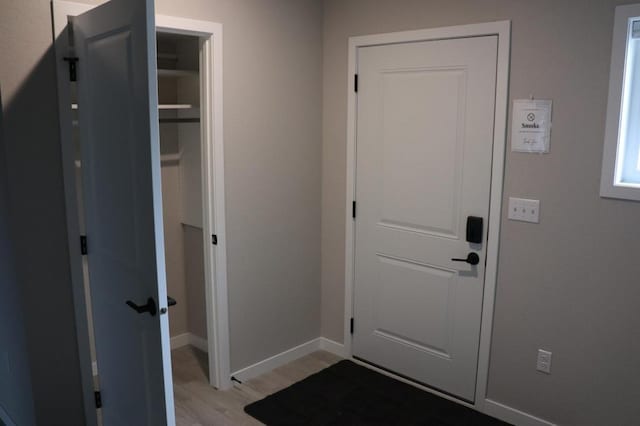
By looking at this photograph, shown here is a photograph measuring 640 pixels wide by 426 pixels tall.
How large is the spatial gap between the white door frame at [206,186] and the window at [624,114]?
198 cm

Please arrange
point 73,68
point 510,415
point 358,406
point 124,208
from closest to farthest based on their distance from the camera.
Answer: point 124,208
point 73,68
point 510,415
point 358,406

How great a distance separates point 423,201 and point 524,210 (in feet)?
1.99

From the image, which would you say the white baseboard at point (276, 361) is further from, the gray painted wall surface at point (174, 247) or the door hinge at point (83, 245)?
the door hinge at point (83, 245)

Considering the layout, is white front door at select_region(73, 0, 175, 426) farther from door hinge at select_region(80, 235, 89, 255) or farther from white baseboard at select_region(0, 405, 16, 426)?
white baseboard at select_region(0, 405, 16, 426)

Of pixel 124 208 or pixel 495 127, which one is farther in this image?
pixel 495 127

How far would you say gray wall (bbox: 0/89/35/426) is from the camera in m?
2.45

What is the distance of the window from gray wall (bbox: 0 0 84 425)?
8.19ft

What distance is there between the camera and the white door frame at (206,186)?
7.88 feet

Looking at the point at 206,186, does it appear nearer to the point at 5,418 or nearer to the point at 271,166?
the point at 271,166

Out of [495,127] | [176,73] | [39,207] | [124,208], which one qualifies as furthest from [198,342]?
[495,127]

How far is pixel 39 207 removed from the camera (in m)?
2.43

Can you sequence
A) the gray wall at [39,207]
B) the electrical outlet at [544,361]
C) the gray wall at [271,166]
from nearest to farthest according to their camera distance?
the gray wall at [39,207], the electrical outlet at [544,361], the gray wall at [271,166]

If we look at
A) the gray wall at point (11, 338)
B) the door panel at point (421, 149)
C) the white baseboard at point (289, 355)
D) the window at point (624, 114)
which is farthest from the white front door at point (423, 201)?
the gray wall at point (11, 338)

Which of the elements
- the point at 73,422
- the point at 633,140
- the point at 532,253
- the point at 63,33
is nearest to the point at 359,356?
the point at 532,253
